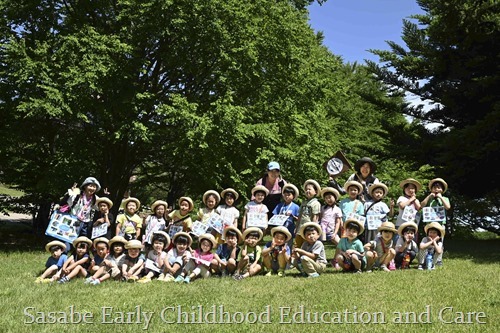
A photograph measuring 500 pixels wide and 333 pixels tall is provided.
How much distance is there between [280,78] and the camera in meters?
15.7

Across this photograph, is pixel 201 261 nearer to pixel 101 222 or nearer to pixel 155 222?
pixel 155 222

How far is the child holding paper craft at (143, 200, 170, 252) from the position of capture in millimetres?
8742

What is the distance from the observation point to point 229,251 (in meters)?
8.29

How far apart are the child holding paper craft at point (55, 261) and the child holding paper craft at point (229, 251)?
2.77 meters

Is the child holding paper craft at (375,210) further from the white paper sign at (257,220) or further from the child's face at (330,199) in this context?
the white paper sign at (257,220)

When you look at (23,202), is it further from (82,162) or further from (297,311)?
(297,311)

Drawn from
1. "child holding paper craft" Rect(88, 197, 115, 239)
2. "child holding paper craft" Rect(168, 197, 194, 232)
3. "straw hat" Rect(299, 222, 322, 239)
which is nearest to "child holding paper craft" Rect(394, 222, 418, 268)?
"straw hat" Rect(299, 222, 322, 239)

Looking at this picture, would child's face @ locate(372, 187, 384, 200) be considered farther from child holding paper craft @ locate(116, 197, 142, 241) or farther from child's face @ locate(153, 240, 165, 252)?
child holding paper craft @ locate(116, 197, 142, 241)

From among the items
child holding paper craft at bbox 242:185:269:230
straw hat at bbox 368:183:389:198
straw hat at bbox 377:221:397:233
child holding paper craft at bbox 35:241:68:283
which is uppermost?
straw hat at bbox 368:183:389:198

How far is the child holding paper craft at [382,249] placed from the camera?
804 cm

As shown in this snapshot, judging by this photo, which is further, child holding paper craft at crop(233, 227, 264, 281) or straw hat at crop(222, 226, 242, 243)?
straw hat at crop(222, 226, 242, 243)

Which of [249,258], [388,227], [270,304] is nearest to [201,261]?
[249,258]

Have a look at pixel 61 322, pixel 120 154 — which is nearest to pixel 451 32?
pixel 120 154

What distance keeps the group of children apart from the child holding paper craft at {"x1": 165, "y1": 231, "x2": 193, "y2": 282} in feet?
0.06
